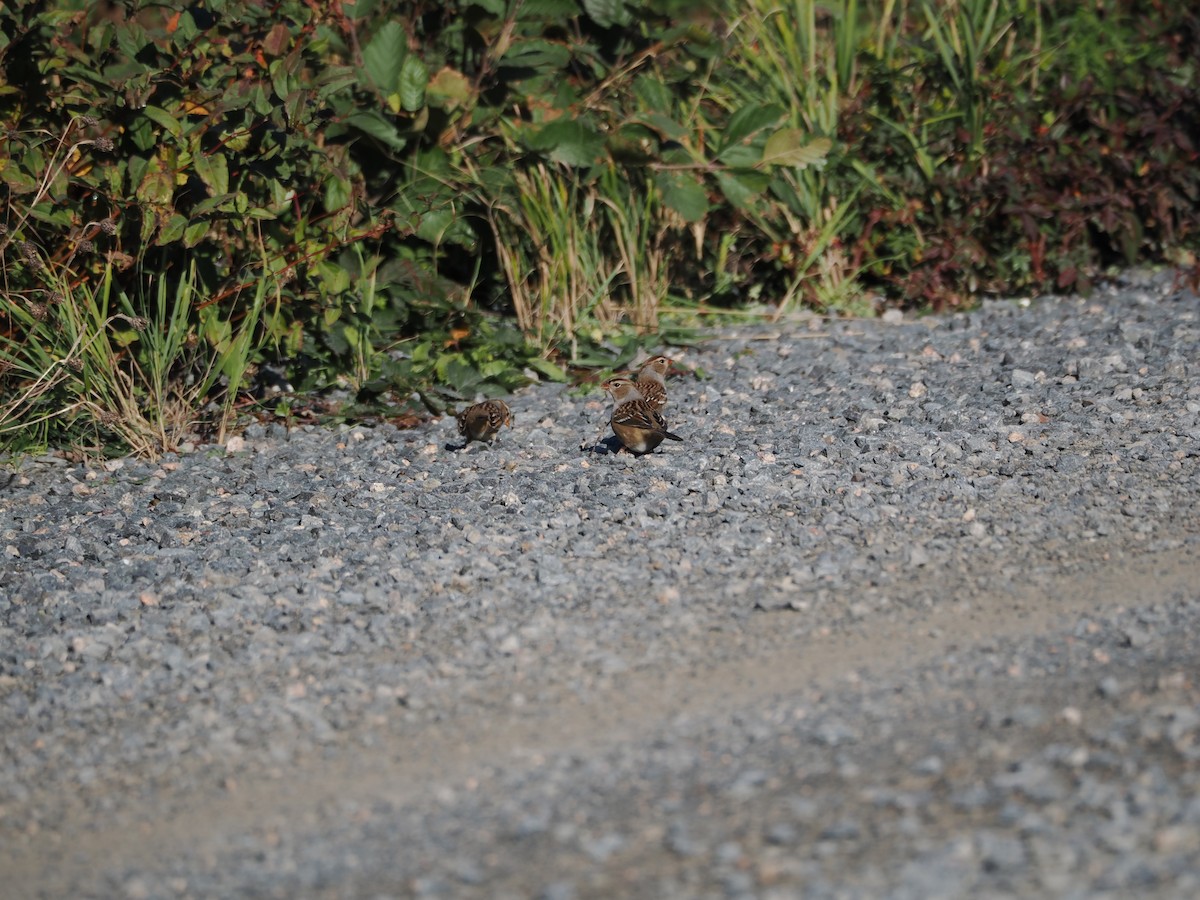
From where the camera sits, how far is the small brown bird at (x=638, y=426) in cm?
593

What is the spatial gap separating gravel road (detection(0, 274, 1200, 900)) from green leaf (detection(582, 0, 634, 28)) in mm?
2297

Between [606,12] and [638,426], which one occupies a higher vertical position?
[606,12]

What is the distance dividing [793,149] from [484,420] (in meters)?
2.78

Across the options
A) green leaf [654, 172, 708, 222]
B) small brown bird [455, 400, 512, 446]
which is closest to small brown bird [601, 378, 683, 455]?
small brown bird [455, 400, 512, 446]

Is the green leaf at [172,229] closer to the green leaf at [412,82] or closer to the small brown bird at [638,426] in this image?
the green leaf at [412,82]

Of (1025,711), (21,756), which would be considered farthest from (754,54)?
(21,756)

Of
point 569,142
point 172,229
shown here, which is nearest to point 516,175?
point 569,142

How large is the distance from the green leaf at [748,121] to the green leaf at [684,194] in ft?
0.83

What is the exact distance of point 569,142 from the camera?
7574 millimetres

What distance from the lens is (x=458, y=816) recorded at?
3.53 m

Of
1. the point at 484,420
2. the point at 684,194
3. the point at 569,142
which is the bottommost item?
the point at 484,420

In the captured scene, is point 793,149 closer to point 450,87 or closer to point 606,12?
point 606,12

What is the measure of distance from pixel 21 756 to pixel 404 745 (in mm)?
1141

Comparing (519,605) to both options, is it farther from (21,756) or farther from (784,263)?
(784,263)
